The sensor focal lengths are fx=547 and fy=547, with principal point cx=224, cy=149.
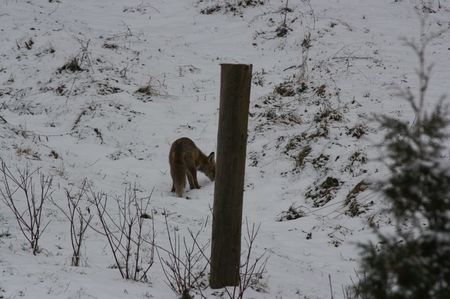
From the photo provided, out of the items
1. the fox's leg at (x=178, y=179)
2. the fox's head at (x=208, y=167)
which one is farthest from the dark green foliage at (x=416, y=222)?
the fox's head at (x=208, y=167)

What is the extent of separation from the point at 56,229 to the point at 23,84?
27.9 ft

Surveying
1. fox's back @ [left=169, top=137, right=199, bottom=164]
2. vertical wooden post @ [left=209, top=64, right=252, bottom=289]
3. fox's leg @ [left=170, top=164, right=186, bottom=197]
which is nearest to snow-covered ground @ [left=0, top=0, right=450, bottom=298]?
fox's leg @ [left=170, top=164, right=186, bottom=197]

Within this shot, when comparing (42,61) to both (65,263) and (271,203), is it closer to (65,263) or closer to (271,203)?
(271,203)

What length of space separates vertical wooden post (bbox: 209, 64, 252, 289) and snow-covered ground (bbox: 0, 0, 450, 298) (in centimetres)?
55

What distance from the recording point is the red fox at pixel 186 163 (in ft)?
33.8

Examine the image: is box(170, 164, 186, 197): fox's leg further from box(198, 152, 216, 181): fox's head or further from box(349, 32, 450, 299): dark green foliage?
box(349, 32, 450, 299): dark green foliage

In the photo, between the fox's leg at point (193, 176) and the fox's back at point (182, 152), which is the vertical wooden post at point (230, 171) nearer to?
the fox's back at point (182, 152)

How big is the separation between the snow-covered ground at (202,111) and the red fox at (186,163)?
30 centimetres

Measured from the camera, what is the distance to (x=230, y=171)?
17.1 ft

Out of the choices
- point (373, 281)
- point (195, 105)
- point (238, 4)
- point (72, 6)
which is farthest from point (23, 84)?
point (373, 281)

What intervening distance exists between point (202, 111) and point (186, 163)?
10.8ft

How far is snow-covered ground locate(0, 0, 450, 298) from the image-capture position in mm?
6809

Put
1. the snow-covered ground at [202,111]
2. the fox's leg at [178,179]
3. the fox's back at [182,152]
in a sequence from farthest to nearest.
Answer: the fox's back at [182,152], the fox's leg at [178,179], the snow-covered ground at [202,111]

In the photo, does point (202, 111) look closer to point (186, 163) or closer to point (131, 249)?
point (186, 163)
